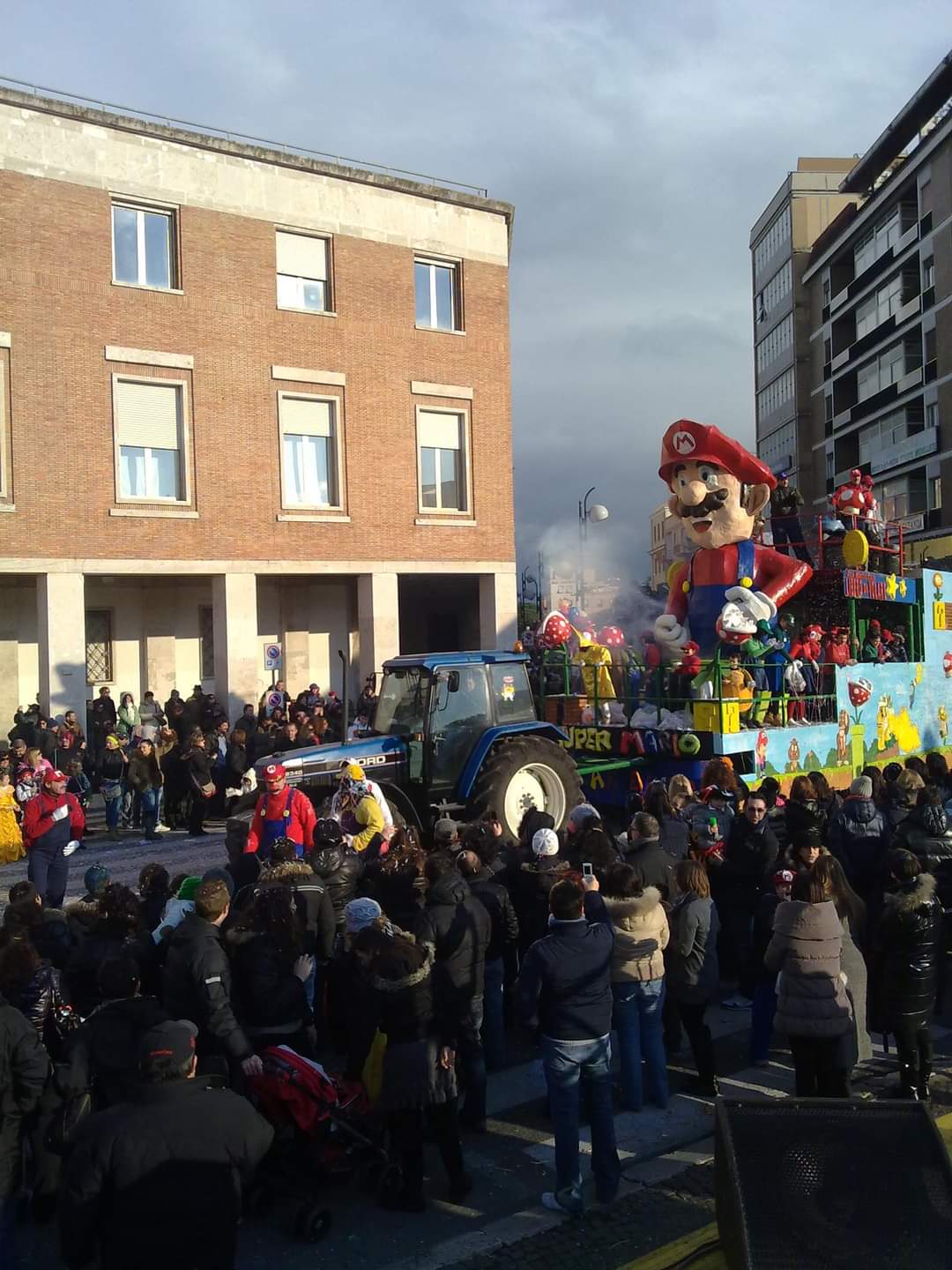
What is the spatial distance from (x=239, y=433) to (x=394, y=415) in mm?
3311

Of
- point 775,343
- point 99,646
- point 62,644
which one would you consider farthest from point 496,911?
point 775,343

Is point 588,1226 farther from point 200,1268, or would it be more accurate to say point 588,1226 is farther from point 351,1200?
point 200,1268

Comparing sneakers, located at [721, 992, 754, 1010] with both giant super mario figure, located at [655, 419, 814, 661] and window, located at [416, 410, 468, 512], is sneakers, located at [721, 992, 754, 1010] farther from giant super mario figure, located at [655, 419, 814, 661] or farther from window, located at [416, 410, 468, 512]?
window, located at [416, 410, 468, 512]

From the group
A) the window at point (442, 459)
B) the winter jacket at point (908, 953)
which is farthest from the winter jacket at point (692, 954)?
the window at point (442, 459)

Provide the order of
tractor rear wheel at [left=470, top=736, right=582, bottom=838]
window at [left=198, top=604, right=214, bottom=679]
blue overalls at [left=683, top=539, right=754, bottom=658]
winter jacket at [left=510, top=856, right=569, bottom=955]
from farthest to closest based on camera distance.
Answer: window at [left=198, top=604, right=214, bottom=679], blue overalls at [left=683, top=539, right=754, bottom=658], tractor rear wheel at [left=470, top=736, right=582, bottom=838], winter jacket at [left=510, top=856, right=569, bottom=955]

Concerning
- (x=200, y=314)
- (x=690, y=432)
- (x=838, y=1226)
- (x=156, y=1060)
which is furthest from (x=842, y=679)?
(x=200, y=314)

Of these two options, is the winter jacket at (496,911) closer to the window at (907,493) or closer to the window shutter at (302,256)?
the window shutter at (302,256)

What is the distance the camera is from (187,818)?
13984 millimetres

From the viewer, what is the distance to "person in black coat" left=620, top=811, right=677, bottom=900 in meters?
6.63

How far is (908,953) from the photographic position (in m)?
5.93

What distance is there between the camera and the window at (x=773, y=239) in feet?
186

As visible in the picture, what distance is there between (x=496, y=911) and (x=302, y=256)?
57.1 feet

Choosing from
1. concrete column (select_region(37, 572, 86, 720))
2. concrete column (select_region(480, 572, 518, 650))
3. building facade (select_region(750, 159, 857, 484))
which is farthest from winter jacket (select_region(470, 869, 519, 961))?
building facade (select_region(750, 159, 857, 484))

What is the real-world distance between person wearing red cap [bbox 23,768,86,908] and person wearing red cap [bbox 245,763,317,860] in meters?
1.99
